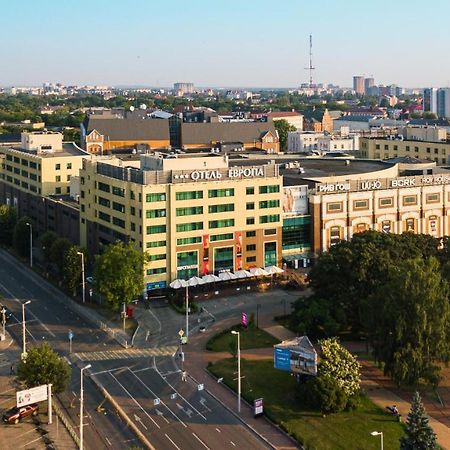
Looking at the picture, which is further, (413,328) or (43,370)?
(413,328)

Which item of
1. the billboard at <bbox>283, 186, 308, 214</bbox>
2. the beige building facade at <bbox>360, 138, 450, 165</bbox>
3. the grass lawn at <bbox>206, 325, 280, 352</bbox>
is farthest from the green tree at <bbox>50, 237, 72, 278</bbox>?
the beige building facade at <bbox>360, 138, 450, 165</bbox>

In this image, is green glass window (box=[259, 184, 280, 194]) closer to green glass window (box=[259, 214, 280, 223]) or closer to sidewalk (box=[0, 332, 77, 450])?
green glass window (box=[259, 214, 280, 223])

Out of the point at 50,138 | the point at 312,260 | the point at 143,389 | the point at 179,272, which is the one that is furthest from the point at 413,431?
the point at 50,138

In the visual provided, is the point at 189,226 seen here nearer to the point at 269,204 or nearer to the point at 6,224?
the point at 269,204

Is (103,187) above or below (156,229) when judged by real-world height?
above

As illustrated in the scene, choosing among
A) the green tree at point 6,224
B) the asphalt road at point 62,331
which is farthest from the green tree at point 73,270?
the green tree at point 6,224

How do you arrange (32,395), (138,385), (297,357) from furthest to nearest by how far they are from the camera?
(138,385), (297,357), (32,395)

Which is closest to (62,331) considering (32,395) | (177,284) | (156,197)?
(177,284)
